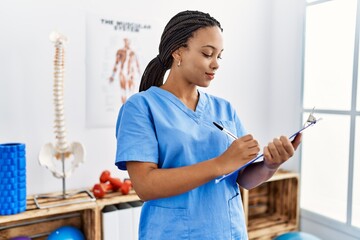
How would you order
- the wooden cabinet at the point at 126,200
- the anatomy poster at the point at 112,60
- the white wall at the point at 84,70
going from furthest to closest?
the anatomy poster at the point at 112,60
the white wall at the point at 84,70
the wooden cabinet at the point at 126,200

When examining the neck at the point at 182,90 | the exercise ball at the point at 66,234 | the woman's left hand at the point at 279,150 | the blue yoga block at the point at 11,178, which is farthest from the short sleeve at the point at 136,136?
the exercise ball at the point at 66,234

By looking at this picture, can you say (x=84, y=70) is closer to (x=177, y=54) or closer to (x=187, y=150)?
(x=177, y=54)

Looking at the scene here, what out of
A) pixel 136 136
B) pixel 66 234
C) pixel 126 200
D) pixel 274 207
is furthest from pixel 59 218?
pixel 274 207

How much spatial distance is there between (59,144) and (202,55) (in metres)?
1.08

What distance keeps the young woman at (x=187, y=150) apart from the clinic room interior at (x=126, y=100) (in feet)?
2.93

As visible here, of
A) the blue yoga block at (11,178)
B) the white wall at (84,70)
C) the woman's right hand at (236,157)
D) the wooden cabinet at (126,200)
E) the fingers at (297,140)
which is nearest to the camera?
the woman's right hand at (236,157)

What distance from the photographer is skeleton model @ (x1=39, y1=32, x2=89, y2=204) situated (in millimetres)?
1688

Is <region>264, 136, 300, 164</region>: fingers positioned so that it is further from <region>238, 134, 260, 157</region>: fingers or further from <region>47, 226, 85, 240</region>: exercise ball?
<region>47, 226, 85, 240</region>: exercise ball

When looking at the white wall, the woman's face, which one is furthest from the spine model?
the woman's face

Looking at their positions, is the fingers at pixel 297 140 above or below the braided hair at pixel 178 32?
below

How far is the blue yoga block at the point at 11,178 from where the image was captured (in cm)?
153

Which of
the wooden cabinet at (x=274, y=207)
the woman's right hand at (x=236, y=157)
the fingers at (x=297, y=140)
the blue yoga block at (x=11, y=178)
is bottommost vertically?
the wooden cabinet at (x=274, y=207)

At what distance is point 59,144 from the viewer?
1.74 metres

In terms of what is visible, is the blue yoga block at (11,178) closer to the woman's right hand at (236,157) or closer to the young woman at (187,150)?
the young woman at (187,150)
